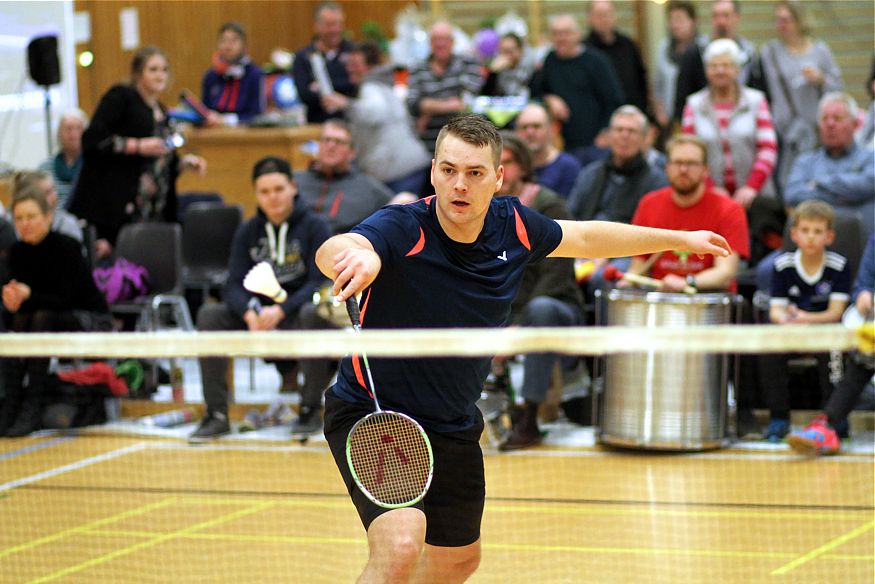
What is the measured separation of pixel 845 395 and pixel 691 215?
63.7 inches

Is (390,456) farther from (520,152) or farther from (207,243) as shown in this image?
(207,243)

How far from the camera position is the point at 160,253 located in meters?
10.7

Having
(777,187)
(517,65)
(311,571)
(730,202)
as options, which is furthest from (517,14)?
(311,571)

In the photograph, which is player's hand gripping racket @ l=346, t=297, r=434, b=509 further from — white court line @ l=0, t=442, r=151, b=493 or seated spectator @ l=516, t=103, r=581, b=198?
seated spectator @ l=516, t=103, r=581, b=198

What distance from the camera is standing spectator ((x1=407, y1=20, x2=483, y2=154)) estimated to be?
1232 centimetres

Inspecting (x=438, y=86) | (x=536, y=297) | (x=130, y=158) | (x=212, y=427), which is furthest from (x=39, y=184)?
(x=438, y=86)

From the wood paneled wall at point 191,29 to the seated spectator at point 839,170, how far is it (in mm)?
9888

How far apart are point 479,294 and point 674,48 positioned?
911 centimetres

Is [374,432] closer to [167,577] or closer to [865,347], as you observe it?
[865,347]

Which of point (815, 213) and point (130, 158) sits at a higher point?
point (130, 158)

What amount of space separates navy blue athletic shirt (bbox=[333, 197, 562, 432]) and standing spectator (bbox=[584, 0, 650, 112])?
8637 millimetres

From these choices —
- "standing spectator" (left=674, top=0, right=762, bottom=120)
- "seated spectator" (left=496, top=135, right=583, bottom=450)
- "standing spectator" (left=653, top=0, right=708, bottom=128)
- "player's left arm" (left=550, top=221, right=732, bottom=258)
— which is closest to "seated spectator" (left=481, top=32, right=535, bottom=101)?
"standing spectator" (left=653, top=0, right=708, bottom=128)

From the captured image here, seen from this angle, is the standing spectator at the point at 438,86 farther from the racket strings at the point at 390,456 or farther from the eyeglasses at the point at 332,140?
the racket strings at the point at 390,456

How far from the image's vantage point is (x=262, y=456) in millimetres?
8992
